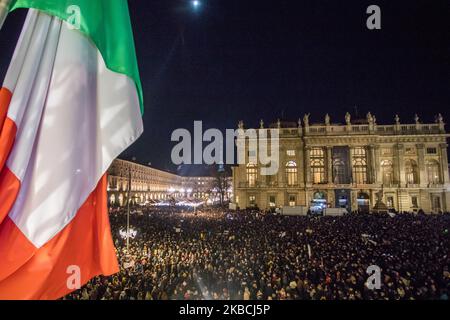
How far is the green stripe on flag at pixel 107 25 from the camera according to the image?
3.28 metres

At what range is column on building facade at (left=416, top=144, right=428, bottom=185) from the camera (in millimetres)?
46844

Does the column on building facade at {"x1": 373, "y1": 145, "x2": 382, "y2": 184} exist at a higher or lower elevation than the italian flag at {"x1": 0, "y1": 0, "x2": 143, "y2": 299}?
higher

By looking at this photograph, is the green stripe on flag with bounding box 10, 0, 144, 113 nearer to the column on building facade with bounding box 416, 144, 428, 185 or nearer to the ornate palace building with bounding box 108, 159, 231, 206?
the ornate palace building with bounding box 108, 159, 231, 206

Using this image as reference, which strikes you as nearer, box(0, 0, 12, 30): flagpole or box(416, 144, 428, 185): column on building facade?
box(0, 0, 12, 30): flagpole

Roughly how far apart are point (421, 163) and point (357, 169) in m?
10.6

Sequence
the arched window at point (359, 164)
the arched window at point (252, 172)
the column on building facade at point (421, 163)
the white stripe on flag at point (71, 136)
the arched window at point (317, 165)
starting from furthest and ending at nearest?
the arched window at point (252, 172) → the arched window at point (317, 165) → the arched window at point (359, 164) → the column on building facade at point (421, 163) → the white stripe on flag at point (71, 136)

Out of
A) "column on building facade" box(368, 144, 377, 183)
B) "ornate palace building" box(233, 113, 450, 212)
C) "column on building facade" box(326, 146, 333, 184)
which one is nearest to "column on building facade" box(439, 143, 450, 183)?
"ornate palace building" box(233, 113, 450, 212)

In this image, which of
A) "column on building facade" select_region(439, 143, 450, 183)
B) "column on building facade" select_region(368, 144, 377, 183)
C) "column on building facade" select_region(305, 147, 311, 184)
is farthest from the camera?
"column on building facade" select_region(305, 147, 311, 184)

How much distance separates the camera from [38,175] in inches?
124

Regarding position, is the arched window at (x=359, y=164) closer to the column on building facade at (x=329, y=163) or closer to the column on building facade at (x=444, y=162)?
the column on building facade at (x=329, y=163)

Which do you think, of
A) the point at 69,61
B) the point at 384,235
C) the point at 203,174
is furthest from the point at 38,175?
the point at 203,174

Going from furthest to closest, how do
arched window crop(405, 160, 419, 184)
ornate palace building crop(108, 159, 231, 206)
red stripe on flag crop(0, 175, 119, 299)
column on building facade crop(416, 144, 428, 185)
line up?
ornate palace building crop(108, 159, 231, 206)
arched window crop(405, 160, 419, 184)
column on building facade crop(416, 144, 428, 185)
red stripe on flag crop(0, 175, 119, 299)

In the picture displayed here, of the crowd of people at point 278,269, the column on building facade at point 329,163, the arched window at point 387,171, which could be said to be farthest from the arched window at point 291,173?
the crowd of people at point 278,269

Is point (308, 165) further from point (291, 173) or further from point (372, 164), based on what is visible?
point (372, 164)
